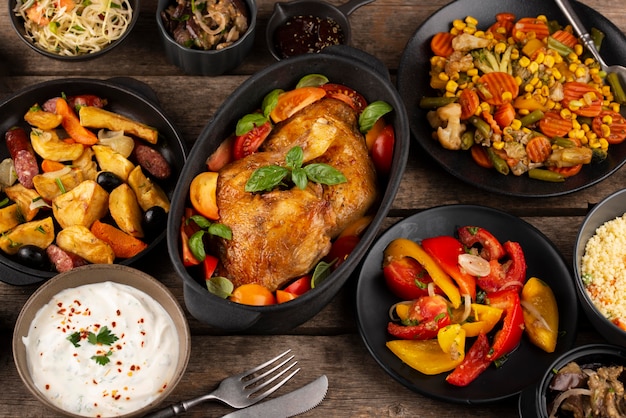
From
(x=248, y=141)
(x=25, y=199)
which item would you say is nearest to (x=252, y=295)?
(x=248, y=141)

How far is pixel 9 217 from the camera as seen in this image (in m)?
3.14

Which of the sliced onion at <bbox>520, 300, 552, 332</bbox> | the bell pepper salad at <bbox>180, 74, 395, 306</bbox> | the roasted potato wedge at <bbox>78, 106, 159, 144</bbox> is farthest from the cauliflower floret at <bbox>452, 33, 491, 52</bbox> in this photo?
the roasted potato wedge at <bbox>78, 106, 159, 144</bbox>

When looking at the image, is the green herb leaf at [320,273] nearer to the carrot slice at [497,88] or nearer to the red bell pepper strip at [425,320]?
the red bell pepper strip at [425,320]

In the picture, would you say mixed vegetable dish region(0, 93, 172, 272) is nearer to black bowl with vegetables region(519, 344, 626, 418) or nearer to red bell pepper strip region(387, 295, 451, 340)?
red bell pepper strip region(387, 295, 451, 340)

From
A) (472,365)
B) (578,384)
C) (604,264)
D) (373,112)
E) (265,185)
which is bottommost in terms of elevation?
(472,365)

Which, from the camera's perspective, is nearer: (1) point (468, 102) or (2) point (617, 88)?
(1) point (468, 102)

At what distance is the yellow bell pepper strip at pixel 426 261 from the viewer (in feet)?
10.2

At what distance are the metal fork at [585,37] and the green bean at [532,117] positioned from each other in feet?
1.40

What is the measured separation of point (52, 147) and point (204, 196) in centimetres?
77

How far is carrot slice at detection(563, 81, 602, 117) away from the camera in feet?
11.5

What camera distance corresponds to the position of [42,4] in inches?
139

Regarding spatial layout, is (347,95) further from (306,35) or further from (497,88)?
(497,88)

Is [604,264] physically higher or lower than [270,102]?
lower

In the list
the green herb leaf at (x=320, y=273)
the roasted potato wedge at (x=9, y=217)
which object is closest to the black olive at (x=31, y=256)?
the roasted potato wedge at (x=9, y=217)
